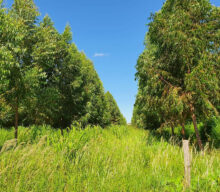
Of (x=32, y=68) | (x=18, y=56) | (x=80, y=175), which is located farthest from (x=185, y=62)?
(x=18, y=56)

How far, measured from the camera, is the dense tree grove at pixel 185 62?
7.14 meters

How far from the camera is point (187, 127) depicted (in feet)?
52.1

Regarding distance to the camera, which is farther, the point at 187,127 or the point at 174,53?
the point at 187,127

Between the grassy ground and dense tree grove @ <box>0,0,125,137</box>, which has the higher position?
dense tree grove @ <box>0,0,125,137</box>

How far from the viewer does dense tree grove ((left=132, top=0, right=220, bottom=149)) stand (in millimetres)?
7145

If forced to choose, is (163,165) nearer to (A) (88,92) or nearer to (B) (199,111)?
(B) (199,111)

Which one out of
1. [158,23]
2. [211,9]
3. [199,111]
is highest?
[211,9]

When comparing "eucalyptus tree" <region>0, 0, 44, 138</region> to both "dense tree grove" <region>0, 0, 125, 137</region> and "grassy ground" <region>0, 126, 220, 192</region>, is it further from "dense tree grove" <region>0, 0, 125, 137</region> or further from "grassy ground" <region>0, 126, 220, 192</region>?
"grassy ground" <region>0, 126, 220, 192</region>

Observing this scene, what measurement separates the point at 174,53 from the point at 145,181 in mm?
6827

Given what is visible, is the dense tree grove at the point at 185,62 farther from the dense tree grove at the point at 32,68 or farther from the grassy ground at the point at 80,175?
the dense tree grove at the point at 32,68

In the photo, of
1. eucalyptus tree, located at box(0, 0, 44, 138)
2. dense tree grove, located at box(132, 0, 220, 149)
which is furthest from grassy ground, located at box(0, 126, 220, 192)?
dense tree grove, located at box(132, 0, 220, 149)

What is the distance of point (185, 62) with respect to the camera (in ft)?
24.5

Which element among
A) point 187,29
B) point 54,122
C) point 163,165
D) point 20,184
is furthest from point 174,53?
point 54,122

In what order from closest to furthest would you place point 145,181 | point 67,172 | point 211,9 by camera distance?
point 145,181
point 67,172
point 211,9
